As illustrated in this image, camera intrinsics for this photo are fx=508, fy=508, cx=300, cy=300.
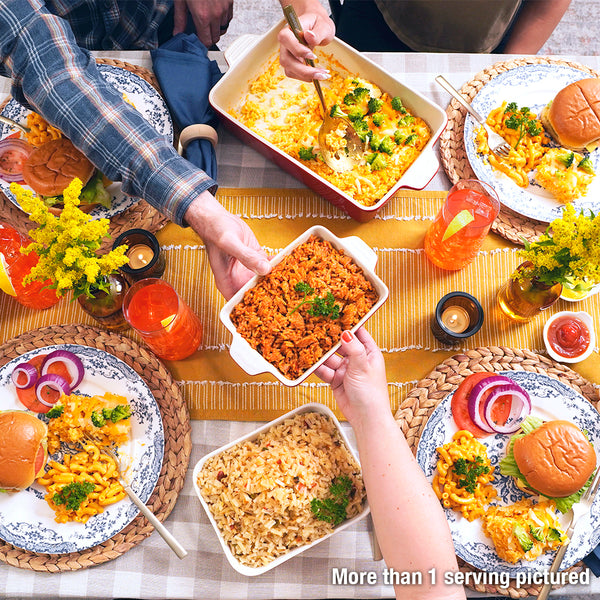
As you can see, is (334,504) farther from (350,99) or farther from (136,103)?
(136,103)

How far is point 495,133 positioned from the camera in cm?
216

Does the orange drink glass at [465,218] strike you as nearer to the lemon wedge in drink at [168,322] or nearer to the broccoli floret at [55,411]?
the lemon wedge in drink at [168,322]

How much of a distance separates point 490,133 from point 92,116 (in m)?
1.60

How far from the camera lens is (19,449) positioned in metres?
1.78

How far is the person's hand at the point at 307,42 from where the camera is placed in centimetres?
202

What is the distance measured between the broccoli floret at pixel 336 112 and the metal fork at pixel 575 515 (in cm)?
170

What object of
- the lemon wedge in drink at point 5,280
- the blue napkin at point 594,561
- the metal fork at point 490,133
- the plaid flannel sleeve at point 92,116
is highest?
the metal fork at point 490,133

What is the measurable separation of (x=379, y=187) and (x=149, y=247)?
98cm

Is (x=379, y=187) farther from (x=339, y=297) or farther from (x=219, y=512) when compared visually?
(x=219, y=512)

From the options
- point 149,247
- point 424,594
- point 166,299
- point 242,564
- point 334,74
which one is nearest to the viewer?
point 424,594

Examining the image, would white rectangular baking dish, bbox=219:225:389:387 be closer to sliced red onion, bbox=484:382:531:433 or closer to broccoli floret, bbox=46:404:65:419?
sliced red onion, bbox=484:382:531:433

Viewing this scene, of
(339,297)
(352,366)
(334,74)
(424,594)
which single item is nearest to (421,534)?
(424,594)

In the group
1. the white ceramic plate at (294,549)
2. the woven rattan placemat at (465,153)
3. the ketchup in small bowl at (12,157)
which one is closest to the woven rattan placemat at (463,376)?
the white ceramic plate at (294,549)

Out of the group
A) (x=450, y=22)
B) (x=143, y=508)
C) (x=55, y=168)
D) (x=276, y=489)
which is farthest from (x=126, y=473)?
(x=450, y=22)
